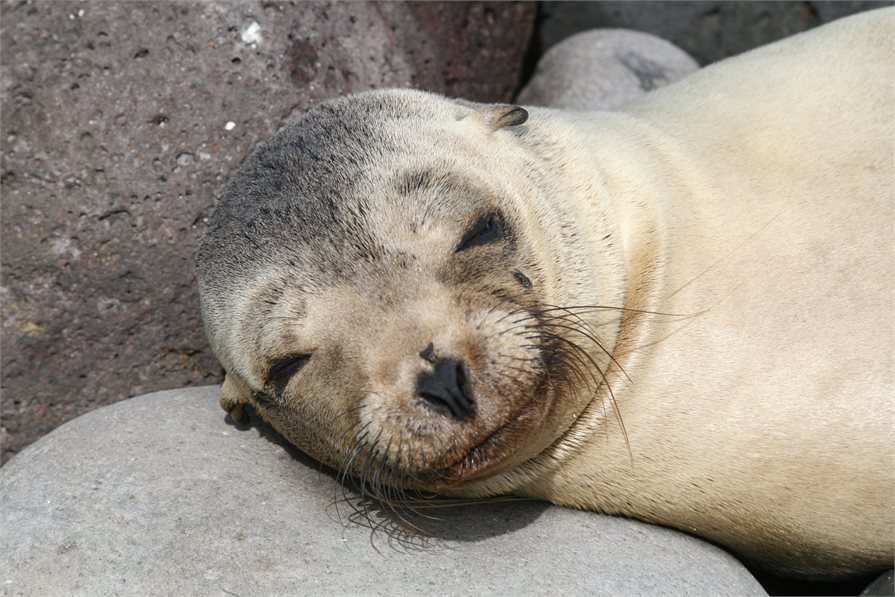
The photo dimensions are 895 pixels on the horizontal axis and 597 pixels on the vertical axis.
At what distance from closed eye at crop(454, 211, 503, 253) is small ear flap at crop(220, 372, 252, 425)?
1082 millimetres

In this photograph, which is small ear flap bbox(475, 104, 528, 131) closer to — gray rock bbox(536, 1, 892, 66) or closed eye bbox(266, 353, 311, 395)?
closed eye bbox(266, 353, 311, 395)

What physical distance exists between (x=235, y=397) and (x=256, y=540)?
27.3 inches

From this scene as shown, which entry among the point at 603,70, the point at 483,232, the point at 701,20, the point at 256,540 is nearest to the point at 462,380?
the point at 483,232

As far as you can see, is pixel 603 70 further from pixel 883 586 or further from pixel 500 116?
pixel 883 586

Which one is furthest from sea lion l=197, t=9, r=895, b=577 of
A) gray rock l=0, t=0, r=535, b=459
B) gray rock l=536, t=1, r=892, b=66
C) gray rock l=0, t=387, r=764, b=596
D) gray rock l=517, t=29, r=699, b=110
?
gray rock l=536, t=1, r=892, b=66

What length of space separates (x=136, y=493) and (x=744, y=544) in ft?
7.37

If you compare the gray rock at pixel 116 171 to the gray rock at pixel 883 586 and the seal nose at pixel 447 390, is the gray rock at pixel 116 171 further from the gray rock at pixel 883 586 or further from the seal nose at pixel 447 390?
the gray rock at pixel 883 586

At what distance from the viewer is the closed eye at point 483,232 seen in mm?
3127

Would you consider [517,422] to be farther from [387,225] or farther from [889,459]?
[889,459]

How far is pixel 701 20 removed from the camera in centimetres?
673

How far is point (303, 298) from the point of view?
314 cm

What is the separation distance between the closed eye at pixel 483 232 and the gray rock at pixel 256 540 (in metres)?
1.08

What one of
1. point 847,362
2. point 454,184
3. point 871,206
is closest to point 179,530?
point 454,184

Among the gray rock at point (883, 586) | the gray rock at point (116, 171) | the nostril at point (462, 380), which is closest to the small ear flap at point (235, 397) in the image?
the gray rock at point (116, 171)
